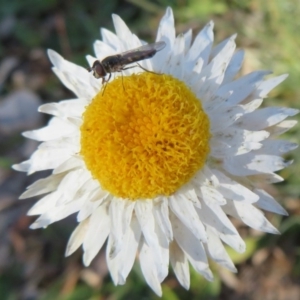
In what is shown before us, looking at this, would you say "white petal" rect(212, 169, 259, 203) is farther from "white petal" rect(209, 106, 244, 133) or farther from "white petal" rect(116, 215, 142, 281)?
"white petal" rect(116, 215, 142, 281)

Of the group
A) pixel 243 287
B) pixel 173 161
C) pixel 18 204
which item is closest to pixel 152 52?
pixel 173 161

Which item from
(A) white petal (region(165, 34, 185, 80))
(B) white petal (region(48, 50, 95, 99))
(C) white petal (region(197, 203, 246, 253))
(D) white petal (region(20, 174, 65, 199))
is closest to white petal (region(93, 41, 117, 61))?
(B) white petal (region(48, 50, 95, 99))

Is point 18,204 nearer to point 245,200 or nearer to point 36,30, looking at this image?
point 36,30

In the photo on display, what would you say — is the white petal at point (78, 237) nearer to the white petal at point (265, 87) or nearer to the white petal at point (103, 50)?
the white petal at point (103, 50)

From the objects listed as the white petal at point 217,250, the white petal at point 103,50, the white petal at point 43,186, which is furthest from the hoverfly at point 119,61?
the white petal at point 217,250

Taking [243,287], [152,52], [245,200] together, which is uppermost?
[152,52]

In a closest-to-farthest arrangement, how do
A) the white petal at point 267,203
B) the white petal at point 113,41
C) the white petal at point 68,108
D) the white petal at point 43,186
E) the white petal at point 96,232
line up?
the white petal at point 267,203 < the white petal at point 96,232 < the white petal at point 43,186 < the white petal at point 68,108 < the white petal at point 113,41

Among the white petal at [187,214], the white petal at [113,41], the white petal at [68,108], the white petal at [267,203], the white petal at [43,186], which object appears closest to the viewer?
the white petal at [187,214]

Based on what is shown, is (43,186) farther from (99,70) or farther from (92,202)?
(99,70)
